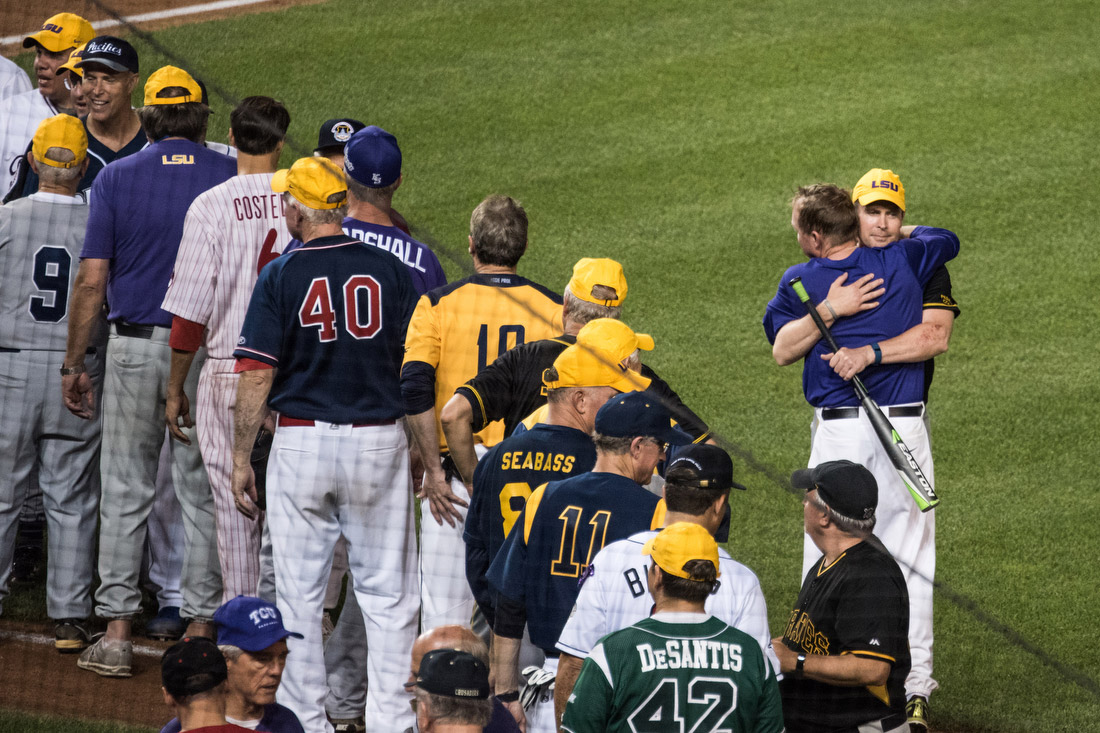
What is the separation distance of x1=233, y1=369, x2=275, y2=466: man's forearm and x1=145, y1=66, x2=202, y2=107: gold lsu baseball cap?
1321 millimetres

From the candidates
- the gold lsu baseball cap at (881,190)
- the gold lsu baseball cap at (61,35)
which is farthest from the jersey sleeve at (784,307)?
the gold lsu baseball cap at (61,35)

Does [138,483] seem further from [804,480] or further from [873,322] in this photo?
[873,322]

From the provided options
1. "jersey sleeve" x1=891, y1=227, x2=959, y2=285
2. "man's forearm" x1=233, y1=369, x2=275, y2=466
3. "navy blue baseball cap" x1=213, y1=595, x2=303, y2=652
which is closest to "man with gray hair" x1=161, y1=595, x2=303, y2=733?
"navy blue baseball cap" x1=213, y1=595, x2=303, y2=652

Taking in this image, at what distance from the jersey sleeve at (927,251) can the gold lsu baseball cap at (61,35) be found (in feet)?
13.3

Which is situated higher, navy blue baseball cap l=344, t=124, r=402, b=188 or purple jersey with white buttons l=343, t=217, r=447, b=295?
navy blue baseball cap l=344, t=124, r=402, b=188

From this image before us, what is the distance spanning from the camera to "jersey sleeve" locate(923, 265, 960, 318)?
5.07m

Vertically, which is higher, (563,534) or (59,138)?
(59,138)

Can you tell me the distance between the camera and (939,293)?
5.11 meters

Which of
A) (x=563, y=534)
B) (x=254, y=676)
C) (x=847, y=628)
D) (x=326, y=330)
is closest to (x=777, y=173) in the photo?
(x=326, y=330)

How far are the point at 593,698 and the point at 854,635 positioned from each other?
0.93m

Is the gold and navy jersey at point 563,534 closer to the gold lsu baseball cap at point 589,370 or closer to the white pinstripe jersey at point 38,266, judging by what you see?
the gold lsu baseball cap at point 589,370

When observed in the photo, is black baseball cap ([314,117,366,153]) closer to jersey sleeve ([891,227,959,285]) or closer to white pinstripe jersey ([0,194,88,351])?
white pinstripe jersey ([0,194,88,351])

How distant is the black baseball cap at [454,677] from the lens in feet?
10.1

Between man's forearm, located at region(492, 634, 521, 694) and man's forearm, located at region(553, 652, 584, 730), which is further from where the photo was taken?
man's forearm, located at region(492, 634, 521, 694)
